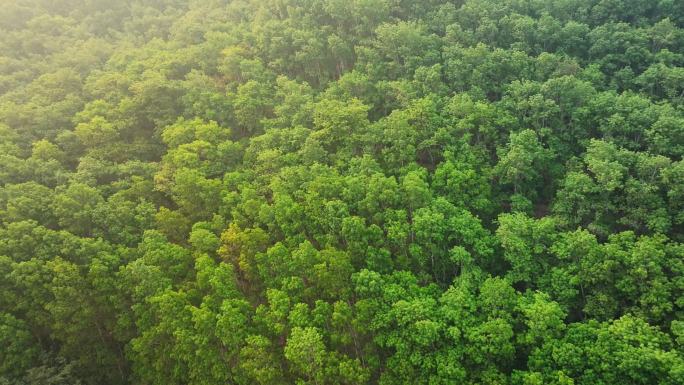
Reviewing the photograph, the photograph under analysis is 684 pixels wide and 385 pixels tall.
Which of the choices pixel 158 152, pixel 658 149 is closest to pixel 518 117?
pixel 658 149

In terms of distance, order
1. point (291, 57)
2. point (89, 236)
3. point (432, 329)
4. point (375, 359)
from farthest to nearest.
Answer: point (291, 57), point (89, 236), point (375, 359), point (432, 329)

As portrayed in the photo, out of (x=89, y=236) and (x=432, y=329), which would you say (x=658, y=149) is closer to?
(x=432, y=329)

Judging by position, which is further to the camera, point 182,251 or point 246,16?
point 246,16

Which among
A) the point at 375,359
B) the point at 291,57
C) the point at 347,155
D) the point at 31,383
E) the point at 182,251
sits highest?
the point at 291,57

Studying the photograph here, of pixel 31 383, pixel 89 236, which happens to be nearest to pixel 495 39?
pixel 89 236

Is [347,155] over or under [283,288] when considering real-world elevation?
over

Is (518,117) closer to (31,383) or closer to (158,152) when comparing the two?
(158,152)

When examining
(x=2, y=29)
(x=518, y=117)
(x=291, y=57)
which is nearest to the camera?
(x=518, y=117)
